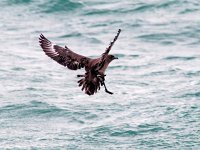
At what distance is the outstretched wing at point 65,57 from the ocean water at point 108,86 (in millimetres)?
15262

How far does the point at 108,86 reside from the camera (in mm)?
36812

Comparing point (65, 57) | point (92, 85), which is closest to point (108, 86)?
point (65, 57)

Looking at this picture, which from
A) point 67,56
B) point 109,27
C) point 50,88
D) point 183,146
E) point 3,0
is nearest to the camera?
point 67,56

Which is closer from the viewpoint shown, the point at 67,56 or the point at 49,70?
the point at 67,56

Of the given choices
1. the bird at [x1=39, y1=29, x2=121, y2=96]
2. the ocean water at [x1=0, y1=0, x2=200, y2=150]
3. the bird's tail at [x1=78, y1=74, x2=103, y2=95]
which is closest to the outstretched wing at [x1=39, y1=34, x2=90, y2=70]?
the bird at [x1=39, y1=29, x2=121, y2=96]

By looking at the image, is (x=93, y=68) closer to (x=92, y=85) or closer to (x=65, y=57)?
(x=92, y=85)

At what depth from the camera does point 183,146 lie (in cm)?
3453

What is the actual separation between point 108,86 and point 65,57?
18.0 m

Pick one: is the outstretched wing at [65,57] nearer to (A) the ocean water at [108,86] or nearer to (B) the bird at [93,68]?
(B) the bird at [93,68]

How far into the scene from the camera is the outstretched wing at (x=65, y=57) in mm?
18219

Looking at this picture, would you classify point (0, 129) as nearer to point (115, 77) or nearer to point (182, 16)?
point (115, 77)

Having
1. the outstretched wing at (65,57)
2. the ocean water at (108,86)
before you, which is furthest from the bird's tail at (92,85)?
the ocean water at (108,86)

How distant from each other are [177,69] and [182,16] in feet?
20.3

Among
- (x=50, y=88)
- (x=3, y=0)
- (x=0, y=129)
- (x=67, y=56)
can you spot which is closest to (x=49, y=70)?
(x=50, y=88)
